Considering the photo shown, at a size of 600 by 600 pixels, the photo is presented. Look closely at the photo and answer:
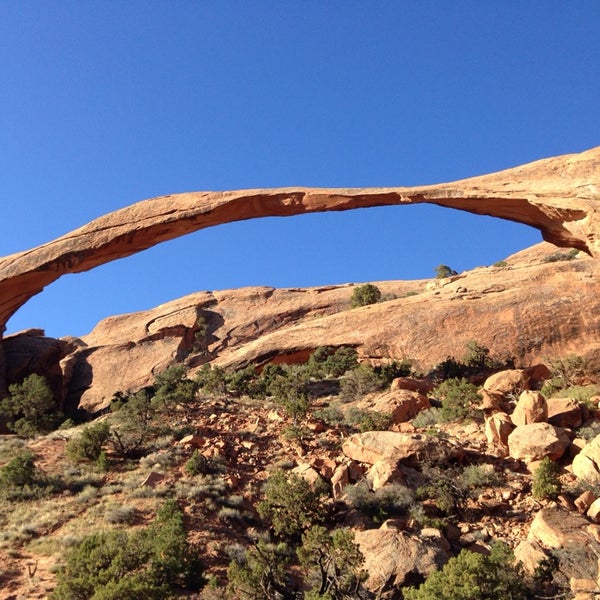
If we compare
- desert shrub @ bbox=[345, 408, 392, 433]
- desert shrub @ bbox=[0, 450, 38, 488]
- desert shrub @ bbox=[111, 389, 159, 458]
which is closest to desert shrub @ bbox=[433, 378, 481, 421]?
desert shrub @ bbox=[345, 408, 392, 433]

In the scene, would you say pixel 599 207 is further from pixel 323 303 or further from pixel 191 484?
pixel 323 303

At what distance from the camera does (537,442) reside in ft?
41.9

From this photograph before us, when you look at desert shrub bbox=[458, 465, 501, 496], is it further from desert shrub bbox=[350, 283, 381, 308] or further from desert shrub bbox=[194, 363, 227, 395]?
desert shrub bbox=[350, 283, 381, 308]

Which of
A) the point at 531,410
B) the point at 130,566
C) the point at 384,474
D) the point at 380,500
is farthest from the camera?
the point at 531,410

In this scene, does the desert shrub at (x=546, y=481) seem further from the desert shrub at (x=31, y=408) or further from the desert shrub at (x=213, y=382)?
the desert shrub at (x=31, y=408)

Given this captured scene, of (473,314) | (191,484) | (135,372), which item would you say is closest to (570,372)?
(473,314)

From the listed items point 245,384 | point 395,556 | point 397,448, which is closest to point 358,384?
point 245,384

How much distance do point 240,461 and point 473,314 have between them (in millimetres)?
13590

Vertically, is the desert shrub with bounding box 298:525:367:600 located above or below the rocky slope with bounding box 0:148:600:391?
below

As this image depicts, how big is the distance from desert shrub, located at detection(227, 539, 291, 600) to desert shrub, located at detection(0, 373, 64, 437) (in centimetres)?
1649

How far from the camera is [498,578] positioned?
26.3 ft

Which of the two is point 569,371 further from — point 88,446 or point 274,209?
point 88,446

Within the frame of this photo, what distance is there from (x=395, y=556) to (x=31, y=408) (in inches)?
785

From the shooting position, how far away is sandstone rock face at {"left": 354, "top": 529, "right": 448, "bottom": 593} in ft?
29.2
